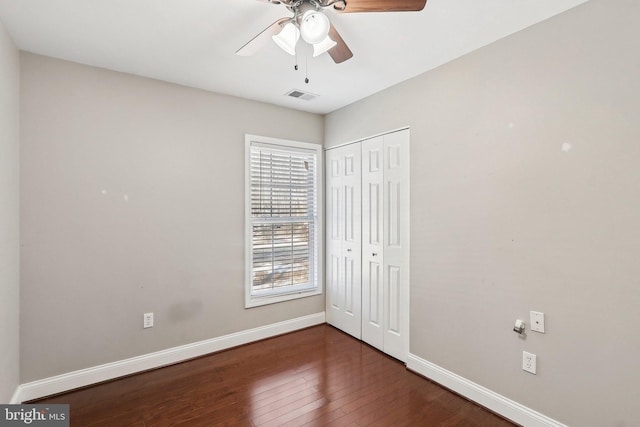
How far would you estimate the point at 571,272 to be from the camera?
1.78m

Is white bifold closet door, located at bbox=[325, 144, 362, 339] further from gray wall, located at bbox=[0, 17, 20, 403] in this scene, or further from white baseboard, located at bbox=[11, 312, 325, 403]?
gray wall, located at bbox=[0, 17, 20, 403]

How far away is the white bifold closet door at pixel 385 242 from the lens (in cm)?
278

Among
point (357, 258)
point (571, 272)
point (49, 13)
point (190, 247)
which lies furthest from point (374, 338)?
point (49, 13)

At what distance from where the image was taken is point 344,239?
350cm

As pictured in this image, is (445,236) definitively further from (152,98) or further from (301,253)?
(152,98)

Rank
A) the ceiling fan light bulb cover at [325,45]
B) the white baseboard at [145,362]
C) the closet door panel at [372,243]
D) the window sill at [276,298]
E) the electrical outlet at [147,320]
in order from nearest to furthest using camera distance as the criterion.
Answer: the ceiling fan light bulb cover at [325,45], the white baseboard at [145,362], the electrical outlet at [147,320], the closet door panel at [372,243], the window sill at [276,298]

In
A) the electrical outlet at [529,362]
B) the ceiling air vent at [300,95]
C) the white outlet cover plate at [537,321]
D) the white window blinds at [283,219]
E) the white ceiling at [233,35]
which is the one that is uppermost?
the ceiling air vent at [300,95]

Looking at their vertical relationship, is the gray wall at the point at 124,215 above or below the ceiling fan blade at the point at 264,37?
below

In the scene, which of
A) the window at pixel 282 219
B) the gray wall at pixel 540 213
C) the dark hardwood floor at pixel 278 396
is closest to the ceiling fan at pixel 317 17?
the gray wall at pixel 540 213

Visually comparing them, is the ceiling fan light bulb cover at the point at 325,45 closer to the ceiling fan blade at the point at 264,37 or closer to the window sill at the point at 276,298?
the ceiling fan blade at the point at 264,37

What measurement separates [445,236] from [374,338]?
1346 millimetres

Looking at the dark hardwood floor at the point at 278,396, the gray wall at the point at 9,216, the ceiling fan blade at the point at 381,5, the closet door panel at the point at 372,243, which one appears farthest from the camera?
the closet door panel at the point at 372,243

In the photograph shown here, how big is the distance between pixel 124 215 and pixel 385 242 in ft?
7.75

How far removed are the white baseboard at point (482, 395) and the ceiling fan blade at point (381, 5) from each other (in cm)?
246
